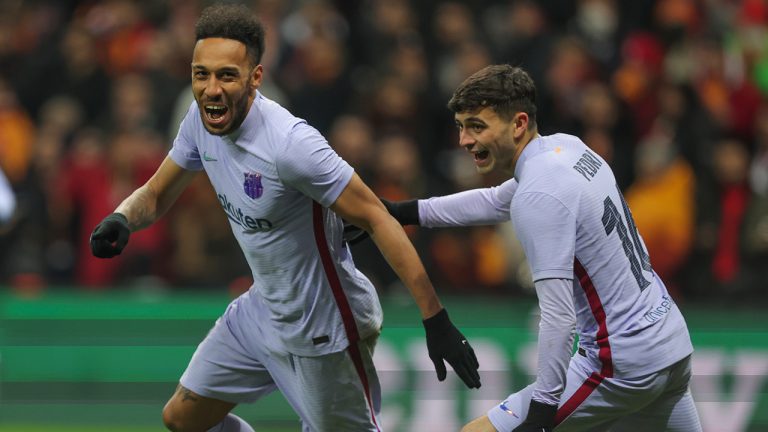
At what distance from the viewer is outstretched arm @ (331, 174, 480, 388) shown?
543 centimetres

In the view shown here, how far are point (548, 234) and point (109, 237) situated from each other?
6.41 feet

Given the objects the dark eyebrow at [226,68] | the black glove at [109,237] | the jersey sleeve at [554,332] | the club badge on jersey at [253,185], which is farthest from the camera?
the black glove at [109,237]

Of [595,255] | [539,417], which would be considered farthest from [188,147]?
[539,417]

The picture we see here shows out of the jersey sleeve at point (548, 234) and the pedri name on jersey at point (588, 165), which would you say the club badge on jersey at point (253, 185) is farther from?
the pedri name on jersey at point (588, 165)

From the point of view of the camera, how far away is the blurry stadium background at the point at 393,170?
364 inches

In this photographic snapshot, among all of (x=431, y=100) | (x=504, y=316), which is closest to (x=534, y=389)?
(x=504, y=316)

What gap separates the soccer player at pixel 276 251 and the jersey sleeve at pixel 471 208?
0.45 metres

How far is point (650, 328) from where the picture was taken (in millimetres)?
5469

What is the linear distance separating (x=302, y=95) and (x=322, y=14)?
122 centimetres

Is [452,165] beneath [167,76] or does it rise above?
beneath

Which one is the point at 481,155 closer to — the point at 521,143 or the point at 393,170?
A: the point at 521,143

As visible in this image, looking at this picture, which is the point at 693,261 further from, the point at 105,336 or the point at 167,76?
the point at 167,76

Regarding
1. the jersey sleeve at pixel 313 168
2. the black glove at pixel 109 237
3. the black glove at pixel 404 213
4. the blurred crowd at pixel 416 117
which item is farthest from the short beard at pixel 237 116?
the blurred crowd at pixel 416 117

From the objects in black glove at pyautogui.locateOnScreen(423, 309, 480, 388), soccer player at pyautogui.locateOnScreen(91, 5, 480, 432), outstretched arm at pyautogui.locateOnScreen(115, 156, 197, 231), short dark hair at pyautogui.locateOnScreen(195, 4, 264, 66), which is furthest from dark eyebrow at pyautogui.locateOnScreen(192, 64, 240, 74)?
black glove at pyautogui.locateOnScreen(423, 309, 480, 388)
